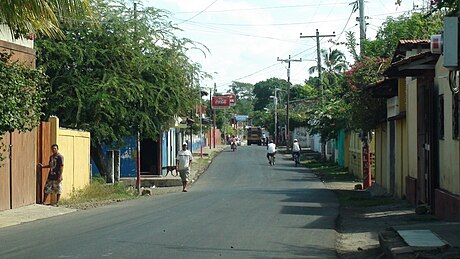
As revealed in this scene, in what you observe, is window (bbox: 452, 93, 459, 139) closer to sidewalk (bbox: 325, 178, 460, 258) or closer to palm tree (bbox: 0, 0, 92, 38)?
sidewalk (bbox: 325, 178, 460, 258)

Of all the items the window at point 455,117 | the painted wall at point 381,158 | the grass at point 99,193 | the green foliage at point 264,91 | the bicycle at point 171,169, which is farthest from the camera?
the green foliage at point 264,91

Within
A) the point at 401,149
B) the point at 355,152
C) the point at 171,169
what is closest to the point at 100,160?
the point at 171,169

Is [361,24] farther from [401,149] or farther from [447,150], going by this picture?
[447,150]

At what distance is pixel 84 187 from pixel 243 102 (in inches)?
6428

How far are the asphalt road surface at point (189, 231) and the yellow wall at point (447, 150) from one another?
8.59 ft

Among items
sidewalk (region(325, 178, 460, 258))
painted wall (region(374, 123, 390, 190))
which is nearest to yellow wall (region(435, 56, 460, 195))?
sidewalk (region(325, 178, 460, 258))

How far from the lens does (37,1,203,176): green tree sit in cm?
2844

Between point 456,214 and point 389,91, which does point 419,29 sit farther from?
point 456,214

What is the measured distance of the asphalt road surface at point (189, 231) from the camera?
11977 millimetres

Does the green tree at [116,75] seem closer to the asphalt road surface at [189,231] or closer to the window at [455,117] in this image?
the asphalt road surface at [189,231]

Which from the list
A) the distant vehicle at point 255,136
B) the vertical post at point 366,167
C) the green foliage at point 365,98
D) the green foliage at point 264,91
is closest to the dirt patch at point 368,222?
the green foliage at point 365,98

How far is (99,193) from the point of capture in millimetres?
26062

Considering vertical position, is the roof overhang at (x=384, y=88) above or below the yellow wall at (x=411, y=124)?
above

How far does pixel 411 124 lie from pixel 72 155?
10.5 meters
